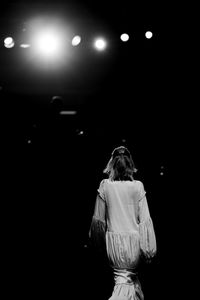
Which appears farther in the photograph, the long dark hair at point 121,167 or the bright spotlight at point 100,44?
the bright spotlight at point 100,44

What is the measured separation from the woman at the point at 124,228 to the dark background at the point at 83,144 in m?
1.03

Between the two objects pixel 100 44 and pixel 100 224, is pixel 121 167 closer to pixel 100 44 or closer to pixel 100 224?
pixel 100 224

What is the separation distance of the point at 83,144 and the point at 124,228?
158 centimetres

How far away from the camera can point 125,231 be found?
11.3 ft

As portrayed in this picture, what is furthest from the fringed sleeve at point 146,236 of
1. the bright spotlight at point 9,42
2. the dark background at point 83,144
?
the bright spotlight at point 9,42

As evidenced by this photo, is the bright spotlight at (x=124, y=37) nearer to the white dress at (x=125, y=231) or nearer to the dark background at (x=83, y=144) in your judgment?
the dark background at (x=83, y=144)

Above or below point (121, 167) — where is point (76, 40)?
above

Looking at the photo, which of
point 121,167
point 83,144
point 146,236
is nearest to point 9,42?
point 83,144

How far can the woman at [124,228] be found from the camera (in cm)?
338

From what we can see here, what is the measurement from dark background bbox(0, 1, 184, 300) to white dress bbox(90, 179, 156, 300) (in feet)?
3.58

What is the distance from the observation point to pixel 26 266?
14.9 ft

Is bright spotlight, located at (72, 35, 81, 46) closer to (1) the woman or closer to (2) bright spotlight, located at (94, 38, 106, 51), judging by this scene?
(2) bright spotlight, located at (94, 38, 106, 51)

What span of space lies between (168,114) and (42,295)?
129 inches

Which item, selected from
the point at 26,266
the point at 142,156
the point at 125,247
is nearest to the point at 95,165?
the point at 142,156
